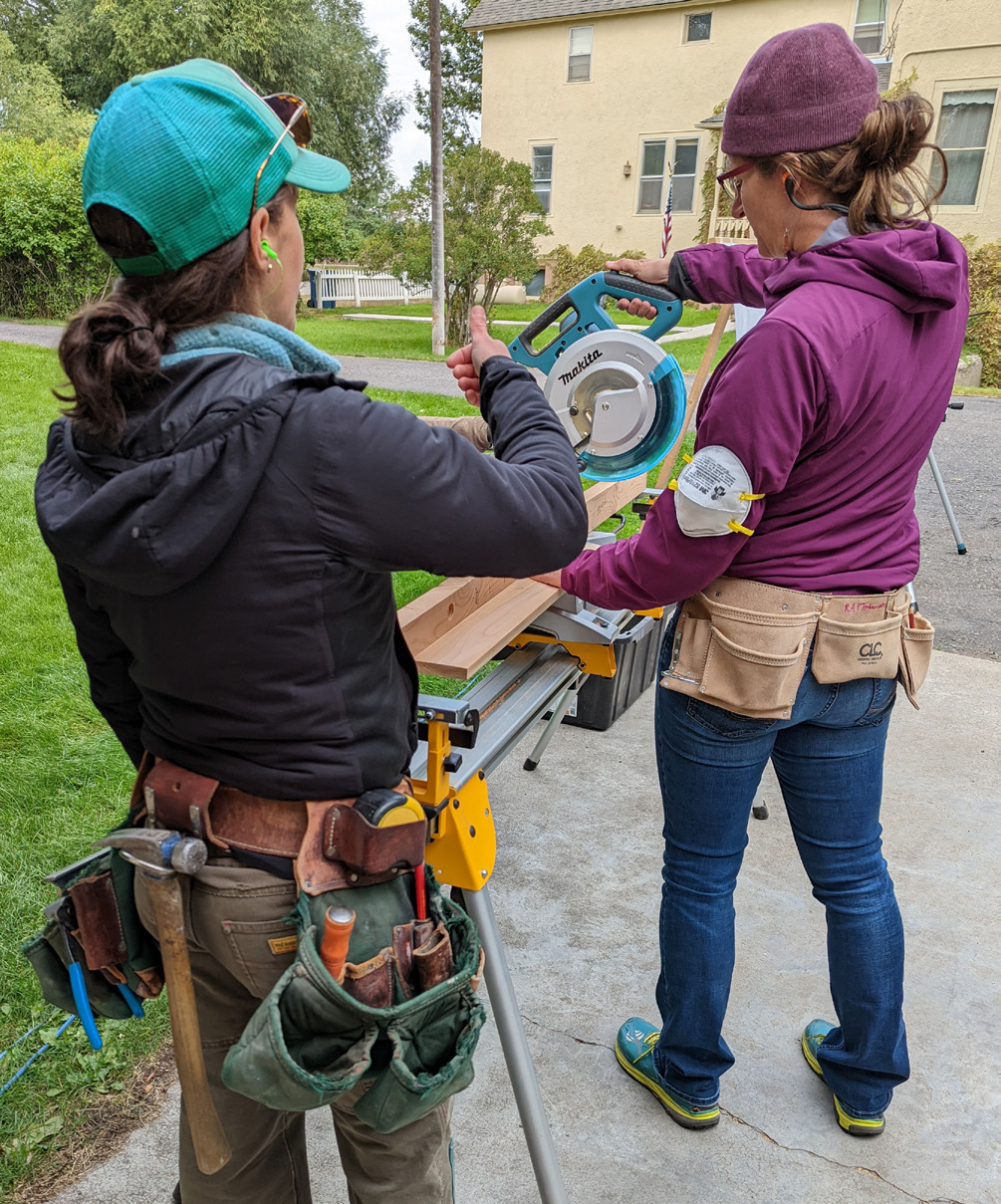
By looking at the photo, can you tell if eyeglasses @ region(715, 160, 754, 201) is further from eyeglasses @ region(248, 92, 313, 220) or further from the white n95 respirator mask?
eyeglasses @ region(248, 92, 313, 220)

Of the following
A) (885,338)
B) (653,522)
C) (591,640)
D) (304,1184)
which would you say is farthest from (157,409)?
(591,640)

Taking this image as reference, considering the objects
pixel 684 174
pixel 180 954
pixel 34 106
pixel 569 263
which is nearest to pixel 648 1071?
pixel 180 954

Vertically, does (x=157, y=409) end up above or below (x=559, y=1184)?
above

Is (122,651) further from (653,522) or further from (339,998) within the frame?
(653,522)

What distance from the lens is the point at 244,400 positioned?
1.07 m

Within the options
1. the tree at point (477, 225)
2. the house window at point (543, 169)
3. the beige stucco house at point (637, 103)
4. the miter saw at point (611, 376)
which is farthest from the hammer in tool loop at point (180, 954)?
the house window at point (543, 169)

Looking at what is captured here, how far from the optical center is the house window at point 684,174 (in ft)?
71.4

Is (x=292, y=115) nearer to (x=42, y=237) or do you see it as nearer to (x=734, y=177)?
(x=734, y=177)

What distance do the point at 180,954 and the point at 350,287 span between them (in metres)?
28.0

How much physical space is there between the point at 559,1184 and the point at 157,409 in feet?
5.58

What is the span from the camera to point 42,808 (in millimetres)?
3150

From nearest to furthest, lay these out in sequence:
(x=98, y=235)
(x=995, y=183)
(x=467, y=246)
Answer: (x=98, y=235), (x=467, y=246), (x=995, y=183)

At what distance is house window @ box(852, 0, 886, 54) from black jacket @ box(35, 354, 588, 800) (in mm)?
22252

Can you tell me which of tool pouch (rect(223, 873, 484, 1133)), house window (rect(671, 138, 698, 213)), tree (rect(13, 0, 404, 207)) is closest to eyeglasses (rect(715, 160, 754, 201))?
tool pouch (rect(223, 873, 484, 1133))
